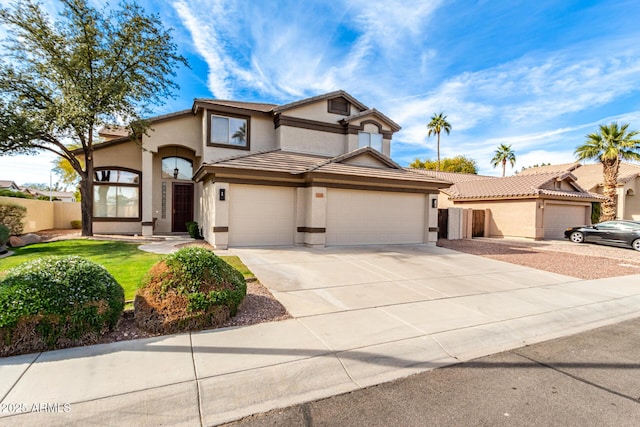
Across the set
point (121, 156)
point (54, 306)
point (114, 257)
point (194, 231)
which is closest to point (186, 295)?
point (54, 306)

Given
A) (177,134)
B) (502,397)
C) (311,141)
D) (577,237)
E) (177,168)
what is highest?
(177,134)

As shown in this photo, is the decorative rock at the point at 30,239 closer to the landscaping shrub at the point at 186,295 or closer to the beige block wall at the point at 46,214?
the beige block wall at the point at 46,214

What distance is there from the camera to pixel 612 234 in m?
17.5

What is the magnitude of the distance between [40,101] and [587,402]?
63.3ft

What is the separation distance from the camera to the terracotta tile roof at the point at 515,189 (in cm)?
2025

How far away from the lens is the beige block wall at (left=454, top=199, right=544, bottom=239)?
1995 cm

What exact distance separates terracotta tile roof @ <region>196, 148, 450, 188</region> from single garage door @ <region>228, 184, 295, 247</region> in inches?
33.6

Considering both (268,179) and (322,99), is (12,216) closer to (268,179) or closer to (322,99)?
(268,179)

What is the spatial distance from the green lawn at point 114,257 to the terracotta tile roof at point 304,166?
3.97m

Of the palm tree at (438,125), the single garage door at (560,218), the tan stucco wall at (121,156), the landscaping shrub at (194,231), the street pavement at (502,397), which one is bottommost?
the street pavement at (502,397)

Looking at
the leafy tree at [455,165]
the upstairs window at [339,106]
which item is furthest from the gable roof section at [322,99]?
the leafy tree at [455,165]

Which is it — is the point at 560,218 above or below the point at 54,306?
above

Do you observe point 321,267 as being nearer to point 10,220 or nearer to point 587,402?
point 587,402

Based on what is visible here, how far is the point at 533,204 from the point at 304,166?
15223mm
